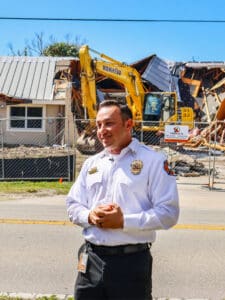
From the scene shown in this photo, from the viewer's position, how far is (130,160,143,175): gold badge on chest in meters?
2.81

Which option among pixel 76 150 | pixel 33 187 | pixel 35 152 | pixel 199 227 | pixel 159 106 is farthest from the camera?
pixel 159 106

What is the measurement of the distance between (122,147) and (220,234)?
5139mm

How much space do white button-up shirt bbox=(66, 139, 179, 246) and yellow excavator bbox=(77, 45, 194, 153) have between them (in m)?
18.0

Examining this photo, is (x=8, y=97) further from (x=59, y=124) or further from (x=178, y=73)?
(x=178, y=73)

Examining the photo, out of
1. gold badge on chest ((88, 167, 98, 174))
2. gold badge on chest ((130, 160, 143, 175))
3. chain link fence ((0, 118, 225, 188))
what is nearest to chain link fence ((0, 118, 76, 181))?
chain link fence ((0, 118, 225, 188))

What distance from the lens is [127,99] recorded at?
23.4m

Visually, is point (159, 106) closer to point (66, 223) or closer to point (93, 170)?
point (66, 223)

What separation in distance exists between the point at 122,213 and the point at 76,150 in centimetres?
1928

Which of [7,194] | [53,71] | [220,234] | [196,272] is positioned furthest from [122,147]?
[53,71]

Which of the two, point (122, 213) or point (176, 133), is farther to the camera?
point (176, 133)

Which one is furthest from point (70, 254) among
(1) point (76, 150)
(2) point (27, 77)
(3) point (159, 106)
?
(2) point (27, 77)

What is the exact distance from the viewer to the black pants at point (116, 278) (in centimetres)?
278

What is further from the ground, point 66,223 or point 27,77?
point 27,77

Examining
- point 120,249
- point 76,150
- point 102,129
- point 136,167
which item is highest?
point 102,129
